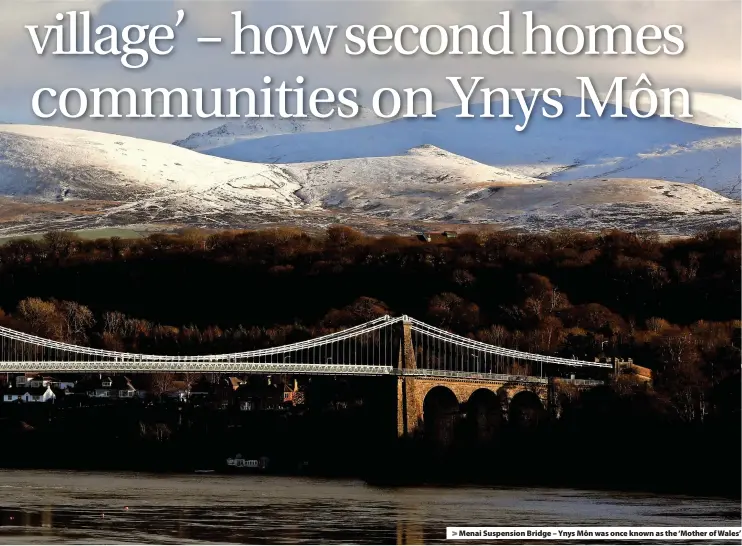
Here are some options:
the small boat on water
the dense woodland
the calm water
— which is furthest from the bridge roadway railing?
the dense woodland

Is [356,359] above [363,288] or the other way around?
the other way around

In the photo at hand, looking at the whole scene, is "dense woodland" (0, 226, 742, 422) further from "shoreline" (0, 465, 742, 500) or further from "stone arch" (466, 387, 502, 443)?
"shoreline" (0, 465, 742, 500)

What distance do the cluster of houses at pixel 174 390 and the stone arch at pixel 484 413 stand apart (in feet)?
29.9

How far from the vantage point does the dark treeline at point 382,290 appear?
97.1 m

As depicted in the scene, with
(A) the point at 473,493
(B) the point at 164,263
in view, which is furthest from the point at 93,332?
(A) the point at 473,493

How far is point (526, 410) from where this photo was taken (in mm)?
73438

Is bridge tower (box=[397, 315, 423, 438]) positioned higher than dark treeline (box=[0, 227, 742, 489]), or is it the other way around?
dark treeline (box=[0, 227, 742, 489])

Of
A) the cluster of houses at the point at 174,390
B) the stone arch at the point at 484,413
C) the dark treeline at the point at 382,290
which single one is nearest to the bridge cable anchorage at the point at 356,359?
the stone arch at the point at 484,413

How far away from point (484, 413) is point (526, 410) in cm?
154

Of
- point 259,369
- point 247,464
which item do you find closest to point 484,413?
point 247,464

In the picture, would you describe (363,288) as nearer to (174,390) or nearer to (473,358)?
(174,390)

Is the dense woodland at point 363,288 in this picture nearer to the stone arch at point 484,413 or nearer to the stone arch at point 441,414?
the stone arch at point 484,413

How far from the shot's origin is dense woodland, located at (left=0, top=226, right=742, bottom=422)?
99.7 m

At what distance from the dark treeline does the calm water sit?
71.9ft
